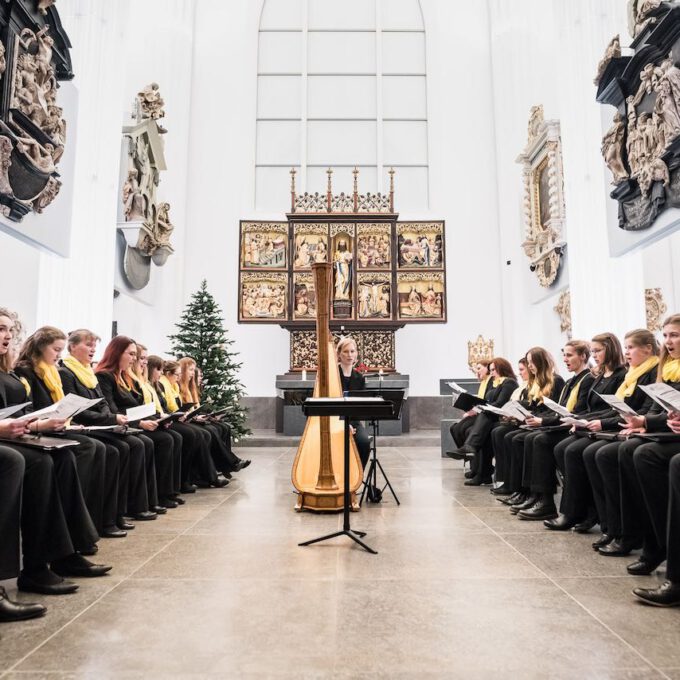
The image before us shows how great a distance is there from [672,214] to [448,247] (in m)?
8.32

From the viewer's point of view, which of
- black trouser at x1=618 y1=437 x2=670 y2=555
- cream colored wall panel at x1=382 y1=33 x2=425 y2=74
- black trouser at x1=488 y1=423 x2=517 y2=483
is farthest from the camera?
cream colored wall panel at x1=382 y1=33 x2=425 y2=74

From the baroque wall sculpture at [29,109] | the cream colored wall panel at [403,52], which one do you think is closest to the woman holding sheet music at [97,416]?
the baroque wall sculpture at [29,109]

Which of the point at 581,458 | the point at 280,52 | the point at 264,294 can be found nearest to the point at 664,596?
the point at 581,458

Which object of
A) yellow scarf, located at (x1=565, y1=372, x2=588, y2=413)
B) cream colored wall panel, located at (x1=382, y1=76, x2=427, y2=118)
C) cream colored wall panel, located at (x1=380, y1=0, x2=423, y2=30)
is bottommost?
yellow scarf, located at (x1=565, y1=372, x2=588, y2=413)

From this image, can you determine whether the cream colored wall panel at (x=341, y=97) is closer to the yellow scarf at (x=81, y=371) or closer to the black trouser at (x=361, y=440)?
the black trouser at (x=361, y=440)

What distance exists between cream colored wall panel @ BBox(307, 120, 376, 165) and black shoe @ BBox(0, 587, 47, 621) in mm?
13657

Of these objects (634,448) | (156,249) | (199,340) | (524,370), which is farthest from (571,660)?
(156,249)

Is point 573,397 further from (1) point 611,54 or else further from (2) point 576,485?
(1) point 611,54

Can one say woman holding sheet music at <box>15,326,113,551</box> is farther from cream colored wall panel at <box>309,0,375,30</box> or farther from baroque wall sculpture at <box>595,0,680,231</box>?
cream colored wall panel at <box>309,0,375,30</box>

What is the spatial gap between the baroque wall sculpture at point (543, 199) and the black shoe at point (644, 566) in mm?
7825

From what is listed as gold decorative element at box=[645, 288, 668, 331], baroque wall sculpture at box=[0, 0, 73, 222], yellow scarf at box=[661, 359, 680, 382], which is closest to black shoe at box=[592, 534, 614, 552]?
yellow scarf at box=[661, 359, 680, 382]

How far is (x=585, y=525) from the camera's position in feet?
13.8

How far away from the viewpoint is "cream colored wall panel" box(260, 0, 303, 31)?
15352 mm

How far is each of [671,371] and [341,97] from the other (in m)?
13.5
